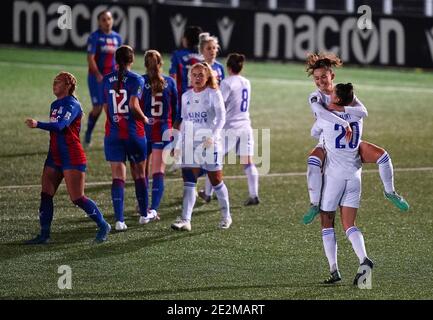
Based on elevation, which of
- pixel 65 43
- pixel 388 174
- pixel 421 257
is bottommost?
pixel 421 257

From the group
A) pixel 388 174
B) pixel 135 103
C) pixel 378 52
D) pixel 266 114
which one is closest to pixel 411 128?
pixel 266 114

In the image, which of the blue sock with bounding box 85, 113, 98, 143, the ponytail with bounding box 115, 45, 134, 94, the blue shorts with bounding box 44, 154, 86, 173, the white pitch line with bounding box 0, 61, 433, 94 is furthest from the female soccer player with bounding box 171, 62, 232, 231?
the white pitch line with bounding box 0, 61, 433, 94

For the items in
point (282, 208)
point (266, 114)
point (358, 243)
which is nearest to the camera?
point (358, 243)

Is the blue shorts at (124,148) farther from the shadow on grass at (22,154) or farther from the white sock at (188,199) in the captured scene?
the shadow on grass at (22,154)

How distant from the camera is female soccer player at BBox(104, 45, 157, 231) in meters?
12.9

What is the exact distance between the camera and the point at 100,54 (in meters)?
18.7

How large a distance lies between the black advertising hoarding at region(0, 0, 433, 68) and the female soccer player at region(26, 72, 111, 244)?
51.8 ft

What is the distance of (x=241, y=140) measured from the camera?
49.4ft

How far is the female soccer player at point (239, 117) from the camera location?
48.8 feet

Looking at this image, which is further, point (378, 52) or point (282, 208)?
point (378, 52)

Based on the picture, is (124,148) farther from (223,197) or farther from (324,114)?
(324,114)

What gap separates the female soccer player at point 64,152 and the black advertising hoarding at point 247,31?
15.8 metres

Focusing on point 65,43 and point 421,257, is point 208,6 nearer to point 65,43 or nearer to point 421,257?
point 65,43

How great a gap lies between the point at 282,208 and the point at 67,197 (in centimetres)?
285
